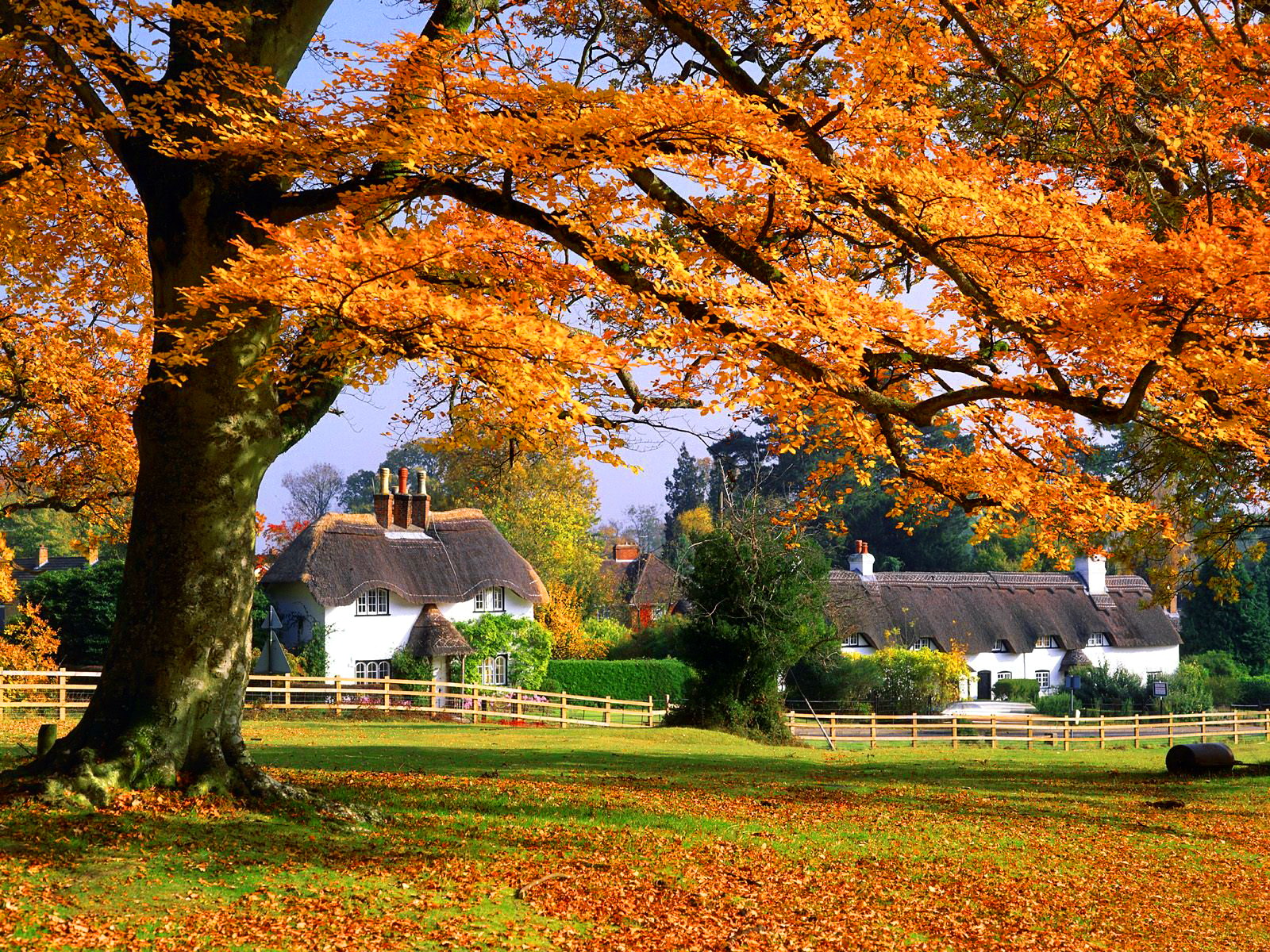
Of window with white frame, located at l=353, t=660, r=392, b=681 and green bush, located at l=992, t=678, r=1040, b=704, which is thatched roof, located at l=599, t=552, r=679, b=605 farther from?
window with white frame, located at l=353, t=660, r=392, b=681

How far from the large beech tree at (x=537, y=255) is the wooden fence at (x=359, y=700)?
15796 millimetres

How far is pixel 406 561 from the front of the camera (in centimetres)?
3841

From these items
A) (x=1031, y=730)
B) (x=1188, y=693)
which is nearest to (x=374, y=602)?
(x=1031, y=730)

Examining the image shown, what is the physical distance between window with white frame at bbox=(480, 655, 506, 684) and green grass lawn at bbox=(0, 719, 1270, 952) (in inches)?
921

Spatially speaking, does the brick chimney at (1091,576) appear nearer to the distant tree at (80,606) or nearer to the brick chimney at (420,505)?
the brick chimney at (420,505)

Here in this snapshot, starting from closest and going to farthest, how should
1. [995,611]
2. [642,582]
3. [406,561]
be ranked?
1. [406,561]
2. [995,611]
3. [642,582]

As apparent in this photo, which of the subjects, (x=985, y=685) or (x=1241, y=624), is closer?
(x=985, y=685)

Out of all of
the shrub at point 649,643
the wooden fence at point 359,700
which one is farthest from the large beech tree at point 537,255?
the shrub at point 649,643

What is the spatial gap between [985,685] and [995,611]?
10.3 ft

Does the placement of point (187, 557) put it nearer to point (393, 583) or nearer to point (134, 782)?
point (134, 782)

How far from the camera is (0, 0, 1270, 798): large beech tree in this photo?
8.11 m

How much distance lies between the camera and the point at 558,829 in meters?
10.0

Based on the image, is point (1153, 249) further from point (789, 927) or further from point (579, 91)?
point (789, 927)

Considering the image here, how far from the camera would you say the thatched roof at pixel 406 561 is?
36.4m
